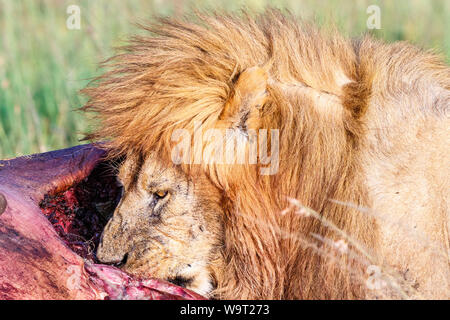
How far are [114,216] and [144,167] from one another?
265mm

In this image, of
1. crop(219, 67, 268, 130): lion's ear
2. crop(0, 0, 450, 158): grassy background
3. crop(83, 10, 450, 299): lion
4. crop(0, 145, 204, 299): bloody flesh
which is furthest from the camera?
crop(0, 0, 450, 158): grassy background

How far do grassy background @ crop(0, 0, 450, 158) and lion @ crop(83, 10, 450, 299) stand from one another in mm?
2728

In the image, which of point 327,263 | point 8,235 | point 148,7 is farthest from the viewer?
point 148,7

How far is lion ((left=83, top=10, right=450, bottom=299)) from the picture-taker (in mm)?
2467

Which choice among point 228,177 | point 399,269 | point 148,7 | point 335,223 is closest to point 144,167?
point 228,177

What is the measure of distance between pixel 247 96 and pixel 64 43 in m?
4.93

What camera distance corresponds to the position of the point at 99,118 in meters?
2.97

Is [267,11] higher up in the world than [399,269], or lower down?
higher up

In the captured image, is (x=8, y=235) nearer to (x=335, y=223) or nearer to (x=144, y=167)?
(x=144, y=167)

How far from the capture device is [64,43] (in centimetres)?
707

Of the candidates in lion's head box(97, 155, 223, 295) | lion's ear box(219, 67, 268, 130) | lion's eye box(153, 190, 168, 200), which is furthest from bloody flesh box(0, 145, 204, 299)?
lion's ear box(219, 67, 268, 130)

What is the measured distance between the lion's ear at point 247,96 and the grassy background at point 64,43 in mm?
3039

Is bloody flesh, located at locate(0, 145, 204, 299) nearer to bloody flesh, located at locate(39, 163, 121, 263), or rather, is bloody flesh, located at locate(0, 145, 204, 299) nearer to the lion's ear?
bloody flesh, located at locate(39, 163, 121, 263)

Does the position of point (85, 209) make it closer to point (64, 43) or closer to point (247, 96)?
point (247, 96)
